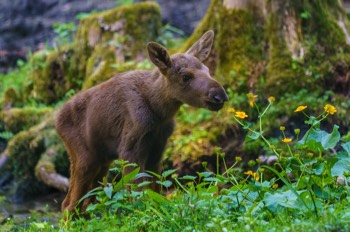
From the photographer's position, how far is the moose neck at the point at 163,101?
8.38 m

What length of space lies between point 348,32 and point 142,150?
5041 millimetres

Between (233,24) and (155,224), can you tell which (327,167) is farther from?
(233,24)

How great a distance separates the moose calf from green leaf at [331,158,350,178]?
1.84 metres

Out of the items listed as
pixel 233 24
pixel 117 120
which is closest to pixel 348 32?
pixel 233 24

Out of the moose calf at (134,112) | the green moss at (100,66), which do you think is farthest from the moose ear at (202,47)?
the green moss at (100,66)

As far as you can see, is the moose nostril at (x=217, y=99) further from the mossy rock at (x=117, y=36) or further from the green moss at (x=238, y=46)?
the mossy rock at (x=117, y=36)

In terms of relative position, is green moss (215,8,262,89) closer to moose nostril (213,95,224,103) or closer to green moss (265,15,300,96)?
green moss (265,15,300,96)

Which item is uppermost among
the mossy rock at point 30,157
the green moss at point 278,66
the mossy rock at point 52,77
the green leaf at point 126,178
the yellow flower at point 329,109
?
the yellow flower at point 329,109

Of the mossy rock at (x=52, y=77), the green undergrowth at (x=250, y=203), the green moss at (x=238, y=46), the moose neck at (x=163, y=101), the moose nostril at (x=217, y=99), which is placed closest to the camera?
the green undergrowth at (x=250, y=203)

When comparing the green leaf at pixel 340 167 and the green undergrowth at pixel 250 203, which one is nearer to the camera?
the green undergrowth at pixel 250 203

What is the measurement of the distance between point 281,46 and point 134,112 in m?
3.92

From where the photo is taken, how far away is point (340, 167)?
628 cm

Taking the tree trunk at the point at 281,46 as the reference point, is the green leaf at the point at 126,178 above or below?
above

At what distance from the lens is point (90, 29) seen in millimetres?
13969
